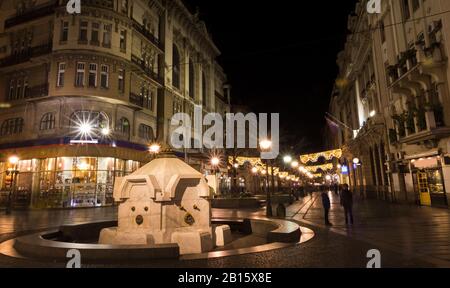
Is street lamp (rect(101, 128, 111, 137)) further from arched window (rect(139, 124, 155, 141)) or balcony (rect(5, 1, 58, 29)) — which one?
balcony (rect(5, 1, 58, 29))

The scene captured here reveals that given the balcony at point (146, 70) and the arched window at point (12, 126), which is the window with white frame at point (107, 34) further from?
the arched window at point (12, 126)

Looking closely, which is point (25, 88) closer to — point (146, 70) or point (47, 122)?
point (47, 122)

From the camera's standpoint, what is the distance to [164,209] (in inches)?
344

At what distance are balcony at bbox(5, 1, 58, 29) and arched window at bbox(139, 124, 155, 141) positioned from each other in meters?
13.0

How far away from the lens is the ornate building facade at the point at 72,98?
24703 millimetres

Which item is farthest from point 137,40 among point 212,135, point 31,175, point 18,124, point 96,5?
point 212,135

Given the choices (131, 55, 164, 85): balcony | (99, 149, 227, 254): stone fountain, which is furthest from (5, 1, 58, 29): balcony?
(99, 149, 227, 254): stone fountain

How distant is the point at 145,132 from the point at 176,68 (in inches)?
461

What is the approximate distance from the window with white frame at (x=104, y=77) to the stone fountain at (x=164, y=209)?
62.5ft

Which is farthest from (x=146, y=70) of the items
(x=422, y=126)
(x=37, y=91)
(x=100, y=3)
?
(x=422, y=126)

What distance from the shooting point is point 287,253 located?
7.04 meters

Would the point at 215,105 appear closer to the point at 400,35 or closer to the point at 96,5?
the point at 96,5

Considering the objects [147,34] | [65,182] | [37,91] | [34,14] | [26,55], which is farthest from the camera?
[147,34]

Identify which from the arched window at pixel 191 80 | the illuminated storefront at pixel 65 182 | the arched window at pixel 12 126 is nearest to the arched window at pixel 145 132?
the illuminated storefront at pixel 65 182
